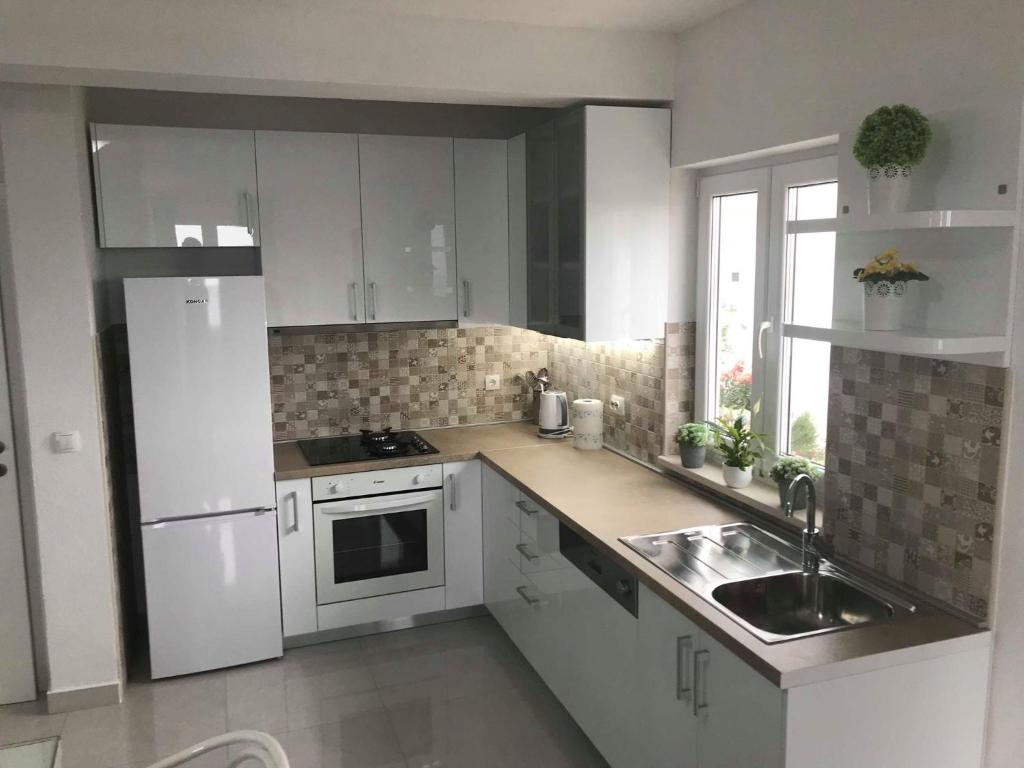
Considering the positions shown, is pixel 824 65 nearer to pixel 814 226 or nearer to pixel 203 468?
pixel 814 226

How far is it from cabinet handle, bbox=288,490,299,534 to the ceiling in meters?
1.98

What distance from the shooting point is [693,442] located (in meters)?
3.21

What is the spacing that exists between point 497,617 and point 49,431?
2.05 metres

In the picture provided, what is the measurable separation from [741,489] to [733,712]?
1.04 meters

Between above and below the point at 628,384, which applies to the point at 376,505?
below

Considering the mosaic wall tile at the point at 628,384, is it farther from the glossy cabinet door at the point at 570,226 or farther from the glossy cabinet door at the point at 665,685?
the glossy cabinet door at the point at 665,685

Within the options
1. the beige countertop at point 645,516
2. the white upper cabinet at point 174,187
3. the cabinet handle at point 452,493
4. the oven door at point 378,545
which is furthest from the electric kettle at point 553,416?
the white upper cabinet at point 174,187

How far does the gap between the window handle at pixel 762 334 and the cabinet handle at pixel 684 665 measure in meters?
1.14

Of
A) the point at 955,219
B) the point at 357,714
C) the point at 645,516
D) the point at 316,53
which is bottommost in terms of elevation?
the point at 357,714

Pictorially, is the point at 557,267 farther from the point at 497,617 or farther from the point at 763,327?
the point at 497,617

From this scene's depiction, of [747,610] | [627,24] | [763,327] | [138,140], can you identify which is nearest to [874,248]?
[763,327]

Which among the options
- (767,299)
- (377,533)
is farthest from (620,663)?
(377,533)

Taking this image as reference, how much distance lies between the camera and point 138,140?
137 inches

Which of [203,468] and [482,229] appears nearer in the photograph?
[203,468]
